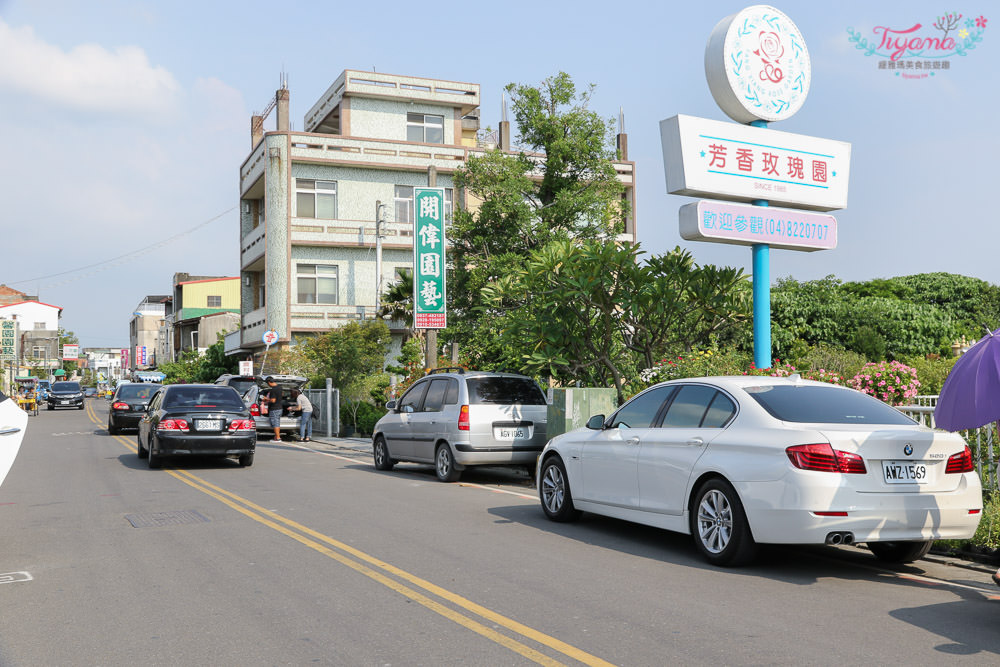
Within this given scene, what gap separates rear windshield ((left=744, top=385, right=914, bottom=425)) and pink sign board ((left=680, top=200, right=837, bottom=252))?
591cm

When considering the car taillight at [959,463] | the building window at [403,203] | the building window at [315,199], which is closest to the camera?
the car taillight at [959,463]

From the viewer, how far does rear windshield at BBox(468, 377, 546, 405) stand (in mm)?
13836

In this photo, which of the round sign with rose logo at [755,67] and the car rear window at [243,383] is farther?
the car rear window at [243,383]

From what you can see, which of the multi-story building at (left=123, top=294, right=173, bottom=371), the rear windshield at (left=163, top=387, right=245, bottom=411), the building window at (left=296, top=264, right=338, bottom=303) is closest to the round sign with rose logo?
the rear windshield at (left=163, top=387, right=245, bottom=411)

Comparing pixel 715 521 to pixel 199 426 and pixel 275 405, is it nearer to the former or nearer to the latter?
pixel 199 426

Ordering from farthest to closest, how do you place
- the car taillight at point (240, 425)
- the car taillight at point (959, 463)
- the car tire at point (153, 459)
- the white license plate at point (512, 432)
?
the car taillight at point (240, 425) → the car tire at point (153, 459) → the white license plate at point (512, 432) → the car taillight at point (959, 463)

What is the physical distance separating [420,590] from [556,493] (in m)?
3.46

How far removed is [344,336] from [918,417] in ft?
68.4

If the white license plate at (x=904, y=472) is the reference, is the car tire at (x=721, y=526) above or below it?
below

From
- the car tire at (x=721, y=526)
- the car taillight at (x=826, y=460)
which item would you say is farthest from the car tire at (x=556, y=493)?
the car taillight at (x=826, y=460)

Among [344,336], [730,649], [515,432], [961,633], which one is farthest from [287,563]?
[344,336]

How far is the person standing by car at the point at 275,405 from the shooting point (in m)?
25.0

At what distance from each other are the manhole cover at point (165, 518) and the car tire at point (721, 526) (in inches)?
216

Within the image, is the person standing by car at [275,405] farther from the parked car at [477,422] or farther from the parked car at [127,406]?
the parked car at [477,422]
